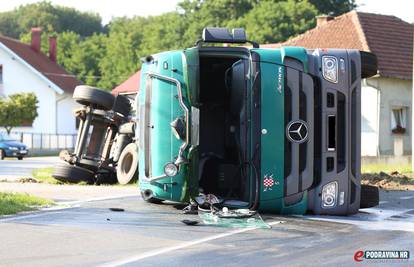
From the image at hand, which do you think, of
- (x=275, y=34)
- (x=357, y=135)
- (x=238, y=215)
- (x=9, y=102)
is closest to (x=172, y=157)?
(x=238, y=215)

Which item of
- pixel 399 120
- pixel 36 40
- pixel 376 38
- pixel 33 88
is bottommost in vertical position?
pixel 399 120

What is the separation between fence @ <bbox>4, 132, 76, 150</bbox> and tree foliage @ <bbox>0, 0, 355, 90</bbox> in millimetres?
11675

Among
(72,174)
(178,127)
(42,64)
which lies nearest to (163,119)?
(178,127)

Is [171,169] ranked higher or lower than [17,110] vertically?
lower

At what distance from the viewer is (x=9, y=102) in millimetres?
45094

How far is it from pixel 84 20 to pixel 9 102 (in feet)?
180

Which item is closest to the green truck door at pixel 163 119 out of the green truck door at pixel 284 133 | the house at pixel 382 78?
the green truck door at pixel 284 133

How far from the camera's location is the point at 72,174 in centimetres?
1659

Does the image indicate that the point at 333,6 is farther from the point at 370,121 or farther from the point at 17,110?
the point at 370,121

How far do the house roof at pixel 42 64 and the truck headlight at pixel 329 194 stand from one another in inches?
1720

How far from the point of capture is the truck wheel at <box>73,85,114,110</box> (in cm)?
1720

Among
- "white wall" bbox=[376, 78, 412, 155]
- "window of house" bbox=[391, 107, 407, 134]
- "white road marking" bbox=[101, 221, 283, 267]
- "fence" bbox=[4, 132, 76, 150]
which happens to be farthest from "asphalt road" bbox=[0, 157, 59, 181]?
"fence" bbox=[4, 132, 76, 150]

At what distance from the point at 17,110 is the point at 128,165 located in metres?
30.3

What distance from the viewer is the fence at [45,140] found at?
49.0 meters
